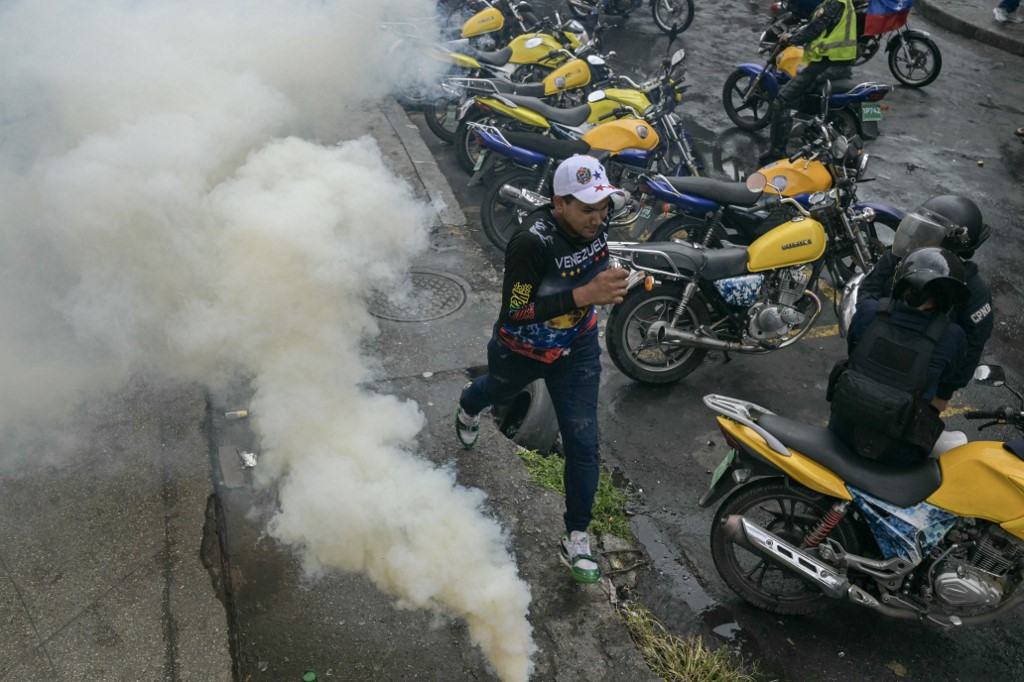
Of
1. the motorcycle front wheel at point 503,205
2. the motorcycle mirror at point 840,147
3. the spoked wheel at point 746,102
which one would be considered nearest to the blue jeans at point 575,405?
the motorcycle front wheel at point 503,205

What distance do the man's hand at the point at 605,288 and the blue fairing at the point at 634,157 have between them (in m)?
3.76

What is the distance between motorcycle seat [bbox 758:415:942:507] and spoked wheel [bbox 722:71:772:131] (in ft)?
21.7

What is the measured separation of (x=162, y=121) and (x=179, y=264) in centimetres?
105

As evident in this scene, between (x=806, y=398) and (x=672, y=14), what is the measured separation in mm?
8695

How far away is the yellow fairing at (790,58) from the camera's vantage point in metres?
9.19

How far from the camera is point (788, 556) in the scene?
12.3ft

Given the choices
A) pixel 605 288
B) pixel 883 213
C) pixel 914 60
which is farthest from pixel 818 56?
pixel 605 288

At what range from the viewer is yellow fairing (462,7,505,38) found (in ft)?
33.1

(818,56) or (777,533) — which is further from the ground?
(818,56)

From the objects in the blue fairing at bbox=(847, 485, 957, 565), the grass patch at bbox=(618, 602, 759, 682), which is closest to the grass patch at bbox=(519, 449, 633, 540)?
the grass patch at bbox=(618, 602, 759, 682)

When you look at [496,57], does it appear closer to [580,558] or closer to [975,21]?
[580,558]

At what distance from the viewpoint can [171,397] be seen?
184 inches

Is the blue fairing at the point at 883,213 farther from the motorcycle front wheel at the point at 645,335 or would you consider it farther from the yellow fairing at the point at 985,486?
the yellow fairing at the point at 985,486

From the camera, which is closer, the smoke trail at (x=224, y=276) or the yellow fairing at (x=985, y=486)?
the yellow fairing at (x=985, y=486)
